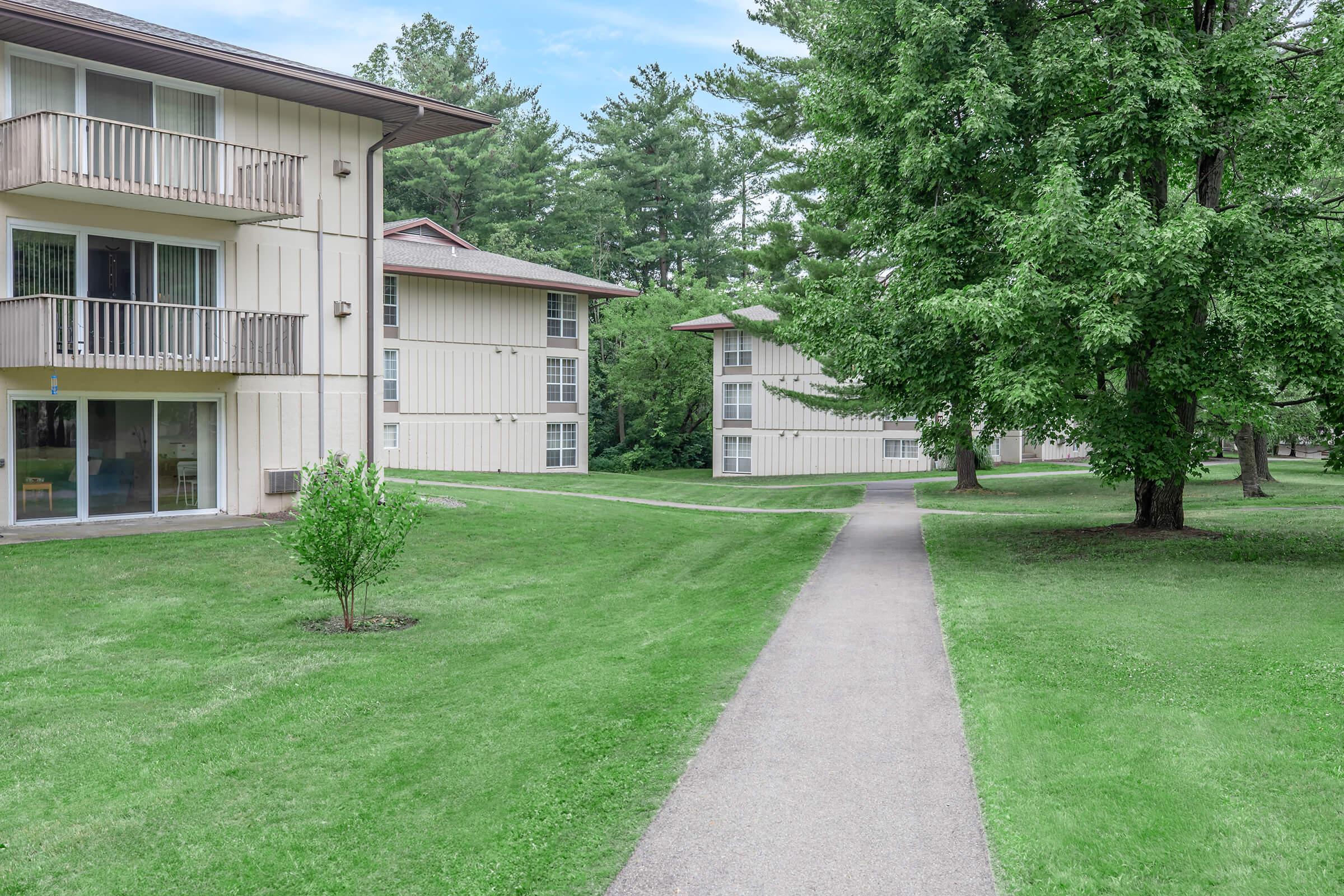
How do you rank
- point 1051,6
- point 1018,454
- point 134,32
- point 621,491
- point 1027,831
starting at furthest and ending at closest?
1. point 1018,454
2. point 621,491
3. point 1051,6
4. point 134,32
5. point 1027,831

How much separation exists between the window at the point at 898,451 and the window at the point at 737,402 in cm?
574

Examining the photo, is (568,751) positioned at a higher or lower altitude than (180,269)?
lower

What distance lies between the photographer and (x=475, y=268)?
34.6 meters

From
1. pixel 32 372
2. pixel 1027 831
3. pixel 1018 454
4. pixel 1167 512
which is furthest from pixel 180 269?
pixel 1018 454

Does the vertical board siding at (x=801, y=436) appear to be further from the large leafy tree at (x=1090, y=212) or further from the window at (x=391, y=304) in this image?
the large leafy tree at (x=1090, y=212)

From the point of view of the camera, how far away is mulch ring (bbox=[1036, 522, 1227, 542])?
16.0m

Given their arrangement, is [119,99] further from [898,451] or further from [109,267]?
[898,451]

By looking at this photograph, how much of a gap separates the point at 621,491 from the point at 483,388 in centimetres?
923

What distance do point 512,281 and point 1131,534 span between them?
76.7ft

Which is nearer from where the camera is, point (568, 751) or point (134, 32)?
point (568, 751)

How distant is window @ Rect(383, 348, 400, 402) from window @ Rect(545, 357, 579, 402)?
5.92 metres

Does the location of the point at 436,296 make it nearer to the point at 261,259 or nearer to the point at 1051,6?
the point at 261,259

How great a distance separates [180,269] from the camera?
16422 millimetres

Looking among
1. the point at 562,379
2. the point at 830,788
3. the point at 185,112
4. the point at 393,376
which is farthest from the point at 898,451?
the point at 830,788
